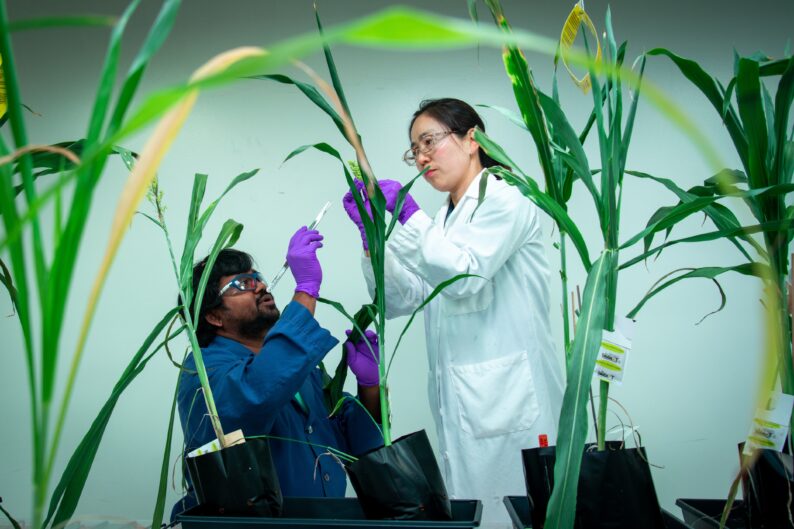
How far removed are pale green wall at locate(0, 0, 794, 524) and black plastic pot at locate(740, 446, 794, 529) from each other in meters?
1.43

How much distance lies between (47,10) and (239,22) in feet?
2.64

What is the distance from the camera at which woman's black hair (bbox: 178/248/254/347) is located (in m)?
1.45

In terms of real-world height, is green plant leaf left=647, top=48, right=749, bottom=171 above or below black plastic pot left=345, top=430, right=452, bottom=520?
above

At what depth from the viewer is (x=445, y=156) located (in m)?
1.64

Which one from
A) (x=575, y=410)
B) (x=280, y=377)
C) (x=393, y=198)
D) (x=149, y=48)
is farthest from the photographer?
(x=393, y=198)

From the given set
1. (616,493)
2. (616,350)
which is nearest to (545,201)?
(616,350)

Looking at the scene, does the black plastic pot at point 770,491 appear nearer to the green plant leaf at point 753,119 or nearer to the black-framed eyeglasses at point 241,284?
the green plant leaf at point 753,119

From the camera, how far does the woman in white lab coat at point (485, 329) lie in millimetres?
1402

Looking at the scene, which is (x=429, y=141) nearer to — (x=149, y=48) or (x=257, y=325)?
(x=257, y=325)

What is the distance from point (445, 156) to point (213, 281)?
690 mm

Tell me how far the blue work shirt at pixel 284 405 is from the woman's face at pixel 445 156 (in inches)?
25.5

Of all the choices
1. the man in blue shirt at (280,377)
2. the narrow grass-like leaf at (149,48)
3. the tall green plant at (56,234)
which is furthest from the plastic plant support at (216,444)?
the narrow grass-like leaf at (149,48)

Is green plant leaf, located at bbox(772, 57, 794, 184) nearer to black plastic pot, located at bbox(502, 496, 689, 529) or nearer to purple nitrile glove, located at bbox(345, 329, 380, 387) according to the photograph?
black plastic pot, located at bbox(502, 496, 689, 529)

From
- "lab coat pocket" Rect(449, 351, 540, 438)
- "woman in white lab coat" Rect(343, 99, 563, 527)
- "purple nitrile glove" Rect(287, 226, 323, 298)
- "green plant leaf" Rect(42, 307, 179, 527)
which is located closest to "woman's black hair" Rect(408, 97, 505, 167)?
"woman in white lab coat" Rect(343, 99, 563, 527)
